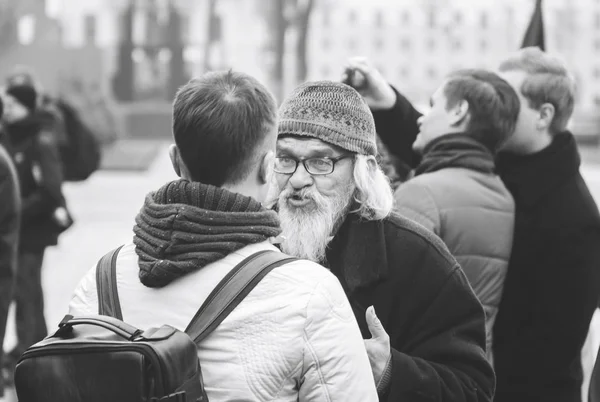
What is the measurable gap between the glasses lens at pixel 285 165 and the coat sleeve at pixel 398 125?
1198 mm

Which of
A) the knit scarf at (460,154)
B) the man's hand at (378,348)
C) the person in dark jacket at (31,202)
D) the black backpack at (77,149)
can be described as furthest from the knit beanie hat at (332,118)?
the black backpack at (77,149)

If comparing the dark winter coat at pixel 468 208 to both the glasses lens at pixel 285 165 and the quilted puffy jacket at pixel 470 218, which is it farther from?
the glasses lens at pixel 285 165

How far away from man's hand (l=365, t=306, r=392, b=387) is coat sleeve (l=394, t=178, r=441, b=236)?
3.10 feet

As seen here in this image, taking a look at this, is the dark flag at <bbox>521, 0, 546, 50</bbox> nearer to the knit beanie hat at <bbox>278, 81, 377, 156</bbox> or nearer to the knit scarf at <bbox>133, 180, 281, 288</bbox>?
the knit beanie hat at <bbox>278, 81, 377, 156</bbox>

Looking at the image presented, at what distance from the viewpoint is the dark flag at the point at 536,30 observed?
521 centimetres

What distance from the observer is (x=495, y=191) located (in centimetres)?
368

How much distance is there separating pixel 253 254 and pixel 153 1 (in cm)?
4033

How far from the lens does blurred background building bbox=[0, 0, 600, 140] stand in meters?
33.4

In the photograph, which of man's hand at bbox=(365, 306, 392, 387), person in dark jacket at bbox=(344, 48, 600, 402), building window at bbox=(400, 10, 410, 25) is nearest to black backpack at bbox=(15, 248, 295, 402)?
man's hand at bbox=(365, 306, 392, 387)

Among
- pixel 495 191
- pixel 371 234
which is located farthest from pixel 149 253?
pixel 495 191

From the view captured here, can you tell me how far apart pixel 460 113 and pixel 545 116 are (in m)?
0.60

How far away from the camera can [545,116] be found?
13.3ft

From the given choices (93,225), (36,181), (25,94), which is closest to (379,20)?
(93,225)

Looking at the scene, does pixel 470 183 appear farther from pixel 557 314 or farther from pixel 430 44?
pixel 430 44
